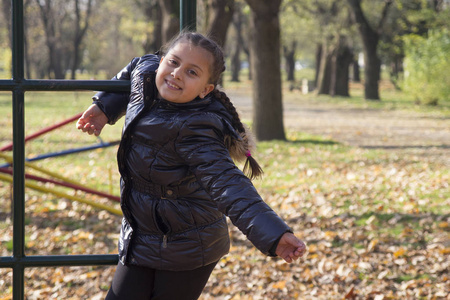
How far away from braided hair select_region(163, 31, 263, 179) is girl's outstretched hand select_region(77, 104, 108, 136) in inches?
14.6

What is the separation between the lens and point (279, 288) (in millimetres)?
4547

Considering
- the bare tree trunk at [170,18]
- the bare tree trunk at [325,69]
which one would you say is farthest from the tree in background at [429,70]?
the bare tree trunk at [170,18]

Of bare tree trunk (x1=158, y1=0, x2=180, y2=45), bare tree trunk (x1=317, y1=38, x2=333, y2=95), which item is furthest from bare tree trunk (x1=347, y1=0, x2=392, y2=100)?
bare tree trunk (x1=158, y1=0, x2=180, y2=45)

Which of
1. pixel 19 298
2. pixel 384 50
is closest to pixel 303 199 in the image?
pixel 19 298

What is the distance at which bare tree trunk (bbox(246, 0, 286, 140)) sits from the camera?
11.2 meters

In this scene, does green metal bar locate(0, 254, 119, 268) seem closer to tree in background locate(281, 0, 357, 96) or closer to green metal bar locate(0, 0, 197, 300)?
green metal bar locate(0, 0, 197, 300)

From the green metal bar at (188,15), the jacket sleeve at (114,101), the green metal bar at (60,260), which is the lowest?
the green metal bar at (60,260)

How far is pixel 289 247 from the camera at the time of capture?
1876mm

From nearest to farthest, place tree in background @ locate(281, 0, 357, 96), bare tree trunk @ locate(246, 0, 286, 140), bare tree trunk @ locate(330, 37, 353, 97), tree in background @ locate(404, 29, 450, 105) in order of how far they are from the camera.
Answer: bare tree trunk @ locate(246, 0, 286, 140) < tree in background @ locate(404, 29, 450, 105) < bare tree trunk @ locate(330, 37, 353, 97) < tree in background @ locate(281, 0, 357, 96)

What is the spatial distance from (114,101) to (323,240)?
3.52m

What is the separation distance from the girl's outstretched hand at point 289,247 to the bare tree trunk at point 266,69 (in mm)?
9646

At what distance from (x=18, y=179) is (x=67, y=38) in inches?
1989

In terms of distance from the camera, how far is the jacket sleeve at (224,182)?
1887mm

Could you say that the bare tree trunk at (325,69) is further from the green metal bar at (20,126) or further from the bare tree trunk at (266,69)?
the green metal bar at (20,126)
